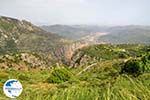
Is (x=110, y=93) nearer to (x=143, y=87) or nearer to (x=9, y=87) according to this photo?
(x=143, y=87)

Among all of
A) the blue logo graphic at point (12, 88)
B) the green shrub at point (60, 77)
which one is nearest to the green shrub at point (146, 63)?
the green shrub at point (60, 77)

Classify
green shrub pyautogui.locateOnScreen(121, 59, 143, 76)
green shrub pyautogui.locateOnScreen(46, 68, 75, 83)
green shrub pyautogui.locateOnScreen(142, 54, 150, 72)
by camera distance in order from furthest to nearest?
1. green shrub pyautogui.locateOnScreen(46, 68, 75, 83)
2. green shrub pyautogui.locateOnScreen(142, 54, 150, 72)
3. green shrub pyautogui.locateOnScreen(121, 59, 143, 76)

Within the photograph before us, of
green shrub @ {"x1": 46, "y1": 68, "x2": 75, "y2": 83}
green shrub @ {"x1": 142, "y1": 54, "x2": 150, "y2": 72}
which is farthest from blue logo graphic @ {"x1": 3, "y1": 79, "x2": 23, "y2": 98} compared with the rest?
green shrub @ {"x1": 46, "y1": 68, "x2": 75, "y2": 83}

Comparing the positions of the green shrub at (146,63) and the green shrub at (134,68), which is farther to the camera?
the green shrub at (146,63)

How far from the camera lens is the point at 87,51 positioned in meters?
194

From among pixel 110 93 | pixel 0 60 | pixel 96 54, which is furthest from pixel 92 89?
pixel 96 54

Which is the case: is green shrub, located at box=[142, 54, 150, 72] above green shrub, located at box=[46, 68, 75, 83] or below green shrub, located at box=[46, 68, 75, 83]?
above

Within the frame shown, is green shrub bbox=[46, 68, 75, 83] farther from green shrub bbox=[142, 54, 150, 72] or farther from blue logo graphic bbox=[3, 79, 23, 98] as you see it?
blue logo graphic bbox=[3, 79, 23, 98]

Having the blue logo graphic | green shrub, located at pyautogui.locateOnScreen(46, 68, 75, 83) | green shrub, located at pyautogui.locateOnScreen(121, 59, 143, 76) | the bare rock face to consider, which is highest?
the blue logo graphic

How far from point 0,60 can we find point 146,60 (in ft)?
490

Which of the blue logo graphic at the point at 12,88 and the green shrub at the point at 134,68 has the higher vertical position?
the blue logo graphic at the point at 12,88

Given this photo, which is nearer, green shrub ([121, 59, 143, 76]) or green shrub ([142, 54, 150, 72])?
green shrub ([121, 59, 143, 76])

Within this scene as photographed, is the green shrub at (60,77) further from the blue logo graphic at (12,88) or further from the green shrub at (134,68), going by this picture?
the blue logo graphic at (12,88)

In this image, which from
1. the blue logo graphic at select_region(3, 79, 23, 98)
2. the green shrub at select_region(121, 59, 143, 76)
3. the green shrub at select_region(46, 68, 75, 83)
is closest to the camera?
the blue logo graphic at select_region(3, 79, 23, 98)
